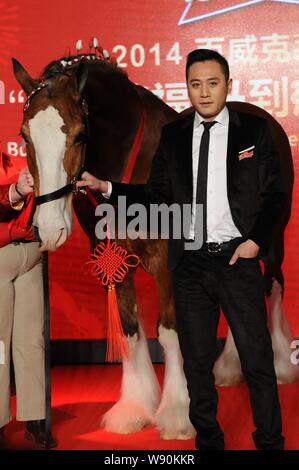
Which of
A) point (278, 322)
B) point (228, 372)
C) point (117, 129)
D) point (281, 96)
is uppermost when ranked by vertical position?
point (281, 96)

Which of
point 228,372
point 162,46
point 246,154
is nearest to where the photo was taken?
point 246,154

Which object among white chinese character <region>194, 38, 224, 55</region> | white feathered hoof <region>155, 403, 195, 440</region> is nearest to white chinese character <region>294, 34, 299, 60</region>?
white chinese character <region>194, 38, 224, 55</region>

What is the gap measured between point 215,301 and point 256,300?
18cm

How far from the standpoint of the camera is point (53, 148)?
7.66ft

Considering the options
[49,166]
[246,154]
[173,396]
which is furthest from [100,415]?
[246,154]

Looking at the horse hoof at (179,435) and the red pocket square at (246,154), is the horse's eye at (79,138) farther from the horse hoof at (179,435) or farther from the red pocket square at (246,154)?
the horse hoof at (179,435)

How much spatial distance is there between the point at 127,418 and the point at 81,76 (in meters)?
1.50

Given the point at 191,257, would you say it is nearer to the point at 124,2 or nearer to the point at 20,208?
the point at 20,208

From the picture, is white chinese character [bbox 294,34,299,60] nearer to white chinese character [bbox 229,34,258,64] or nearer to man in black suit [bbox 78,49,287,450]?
white chinese character [bbox 229,34,258,64]

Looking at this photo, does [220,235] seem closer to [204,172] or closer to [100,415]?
[204,172]

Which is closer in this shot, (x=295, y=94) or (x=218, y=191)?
(x=218, y=191)

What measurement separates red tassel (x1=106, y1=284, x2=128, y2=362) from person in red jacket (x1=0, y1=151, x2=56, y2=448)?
0.30 m

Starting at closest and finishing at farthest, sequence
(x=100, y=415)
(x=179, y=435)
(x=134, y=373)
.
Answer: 1. (x=179, y=435)
2. (x=134, y=373)
3. (x=100, y=415)

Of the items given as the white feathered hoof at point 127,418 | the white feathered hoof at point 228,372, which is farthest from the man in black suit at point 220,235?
the white feathered hoof at point 228,372
